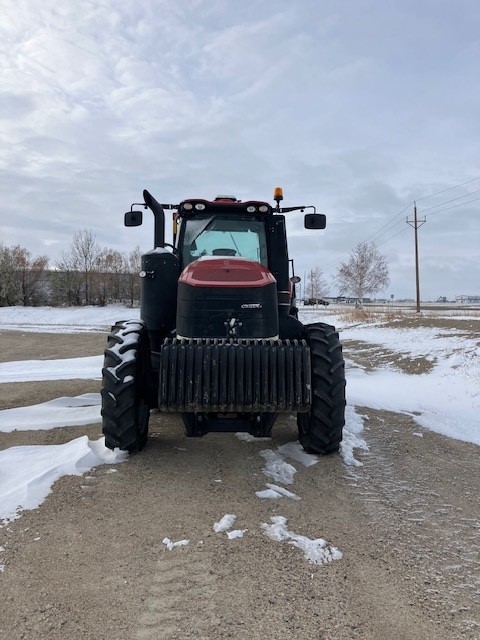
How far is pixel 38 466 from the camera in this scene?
4.19 metres

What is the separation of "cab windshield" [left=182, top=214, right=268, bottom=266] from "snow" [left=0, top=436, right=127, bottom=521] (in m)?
2.30

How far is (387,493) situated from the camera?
379 cm

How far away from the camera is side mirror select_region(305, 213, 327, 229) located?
605cm

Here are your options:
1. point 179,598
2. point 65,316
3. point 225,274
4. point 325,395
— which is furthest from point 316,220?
point 65,316

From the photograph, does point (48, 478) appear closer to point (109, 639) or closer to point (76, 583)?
point (76, 583)

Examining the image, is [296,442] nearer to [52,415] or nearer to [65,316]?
[52,415]

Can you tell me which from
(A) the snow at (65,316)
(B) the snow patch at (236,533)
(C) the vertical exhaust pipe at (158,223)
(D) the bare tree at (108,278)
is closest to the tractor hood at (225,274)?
(C) the vertical exhaust pipe at (158,223)

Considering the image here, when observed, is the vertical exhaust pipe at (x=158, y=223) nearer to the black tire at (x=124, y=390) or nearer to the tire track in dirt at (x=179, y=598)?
the black tire at (x=124, y=390)

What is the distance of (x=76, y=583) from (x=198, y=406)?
1.75m

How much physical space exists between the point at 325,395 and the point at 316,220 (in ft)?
8.61

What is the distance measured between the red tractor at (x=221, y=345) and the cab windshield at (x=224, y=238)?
0.04ft

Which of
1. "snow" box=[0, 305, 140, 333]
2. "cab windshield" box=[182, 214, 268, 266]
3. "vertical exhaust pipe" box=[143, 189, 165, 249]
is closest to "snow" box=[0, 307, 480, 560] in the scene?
"cab windshield" box=[182, 214, 268, 266]

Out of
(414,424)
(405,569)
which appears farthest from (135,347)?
(414,424)

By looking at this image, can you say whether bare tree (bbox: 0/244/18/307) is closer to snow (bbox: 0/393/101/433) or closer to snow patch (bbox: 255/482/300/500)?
snow (bbox: 0/393/101/433)
